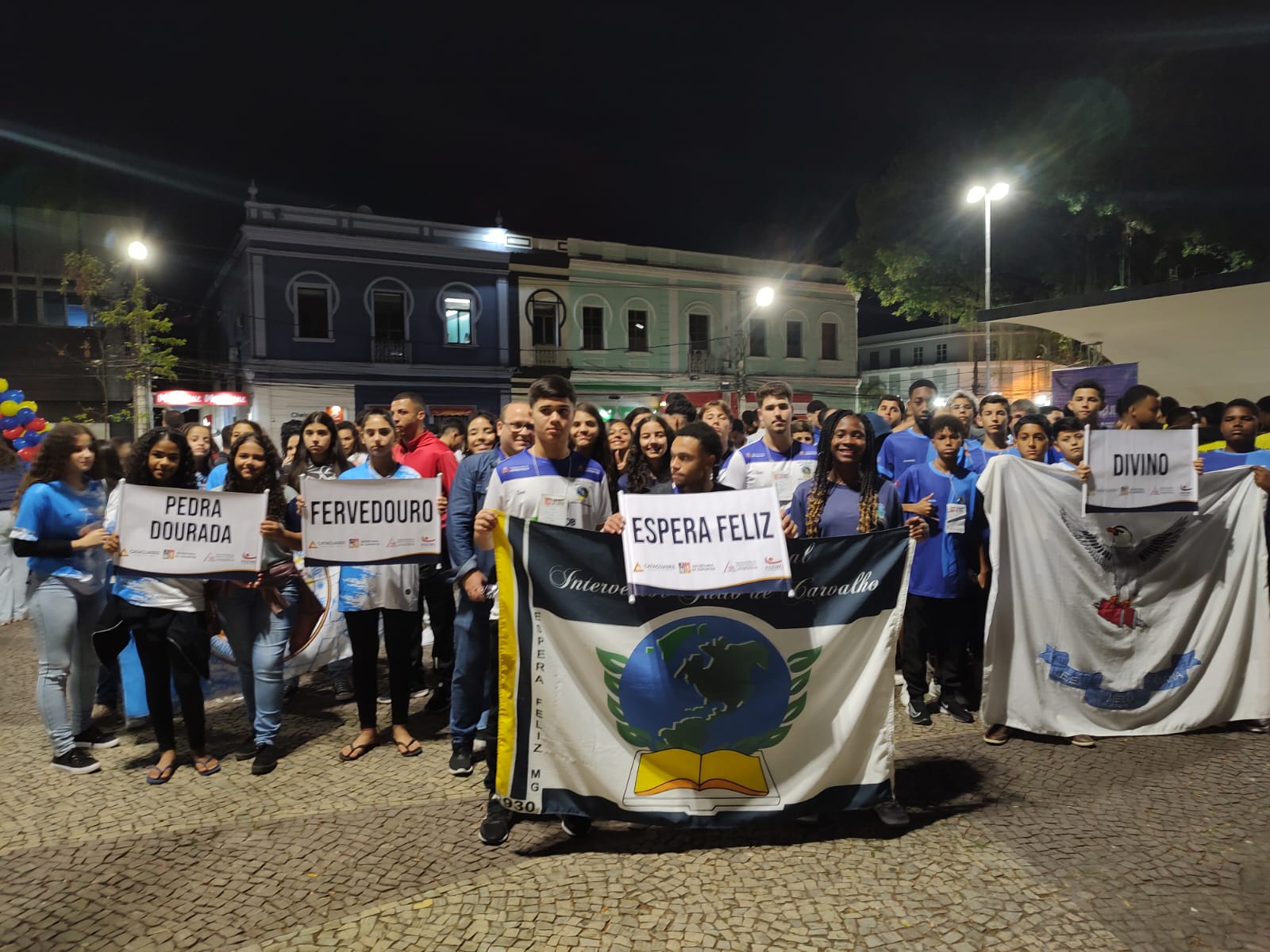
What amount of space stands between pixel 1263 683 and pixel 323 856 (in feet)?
18.3

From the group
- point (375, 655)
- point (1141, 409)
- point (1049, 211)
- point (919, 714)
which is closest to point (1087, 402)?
point (1141, 409)

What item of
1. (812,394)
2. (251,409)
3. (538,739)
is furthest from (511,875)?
(812,394)

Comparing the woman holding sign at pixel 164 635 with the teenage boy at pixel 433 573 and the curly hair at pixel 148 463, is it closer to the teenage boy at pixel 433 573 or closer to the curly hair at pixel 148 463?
the curly hair at pixel 148 463

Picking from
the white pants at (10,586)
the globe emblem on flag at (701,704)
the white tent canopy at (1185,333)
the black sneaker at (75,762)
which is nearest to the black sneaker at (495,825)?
the globe emblem on flag at (701,704)

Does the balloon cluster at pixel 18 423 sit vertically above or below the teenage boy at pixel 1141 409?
above

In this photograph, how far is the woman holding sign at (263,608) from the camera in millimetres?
4523

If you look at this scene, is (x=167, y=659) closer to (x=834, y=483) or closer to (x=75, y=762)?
(x=75, y=762)

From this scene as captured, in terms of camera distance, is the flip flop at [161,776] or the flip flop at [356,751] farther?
the flip flop at [356,751]

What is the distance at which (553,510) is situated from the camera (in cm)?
390

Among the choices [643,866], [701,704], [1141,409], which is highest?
[1141,409]

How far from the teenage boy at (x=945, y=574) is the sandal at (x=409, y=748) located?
321 cm

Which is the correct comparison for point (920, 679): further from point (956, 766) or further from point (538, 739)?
point (538, 739)

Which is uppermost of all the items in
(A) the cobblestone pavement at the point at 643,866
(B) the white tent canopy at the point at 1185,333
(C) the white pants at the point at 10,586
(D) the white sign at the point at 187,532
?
(B) the white tent canopy at the point at 1185,333

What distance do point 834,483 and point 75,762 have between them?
15.6ft
